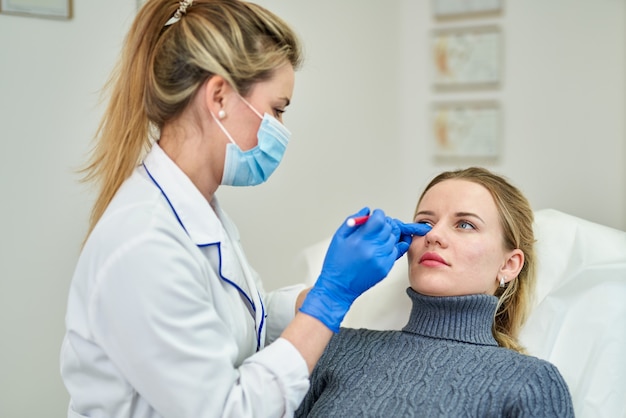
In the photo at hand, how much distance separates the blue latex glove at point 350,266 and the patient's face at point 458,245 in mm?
237

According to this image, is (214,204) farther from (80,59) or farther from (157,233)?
(80,59)

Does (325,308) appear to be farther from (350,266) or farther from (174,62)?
(174,62)

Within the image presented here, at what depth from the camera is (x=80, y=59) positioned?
1.80 meters

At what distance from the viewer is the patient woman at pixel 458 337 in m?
1.28

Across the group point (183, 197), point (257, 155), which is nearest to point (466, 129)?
point (257, 155)

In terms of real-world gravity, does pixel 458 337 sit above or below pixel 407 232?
below

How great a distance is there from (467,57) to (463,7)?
17 cm

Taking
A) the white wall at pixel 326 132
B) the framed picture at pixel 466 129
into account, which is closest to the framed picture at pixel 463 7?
the white wall at pixel 326 132

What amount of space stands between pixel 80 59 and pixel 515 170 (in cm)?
138

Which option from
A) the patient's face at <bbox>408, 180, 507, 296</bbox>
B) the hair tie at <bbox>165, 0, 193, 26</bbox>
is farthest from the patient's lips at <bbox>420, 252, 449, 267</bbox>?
the hair tie at <bbox>165, 0, 193, 26</bbox>

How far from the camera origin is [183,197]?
1183mm

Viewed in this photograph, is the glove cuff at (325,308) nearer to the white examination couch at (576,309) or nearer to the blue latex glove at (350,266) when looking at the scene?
the blue latex glove at (350,266)

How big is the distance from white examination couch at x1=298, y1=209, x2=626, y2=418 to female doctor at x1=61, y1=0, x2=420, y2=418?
460 mm

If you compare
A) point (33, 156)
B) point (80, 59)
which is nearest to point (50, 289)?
point (33, 156)
